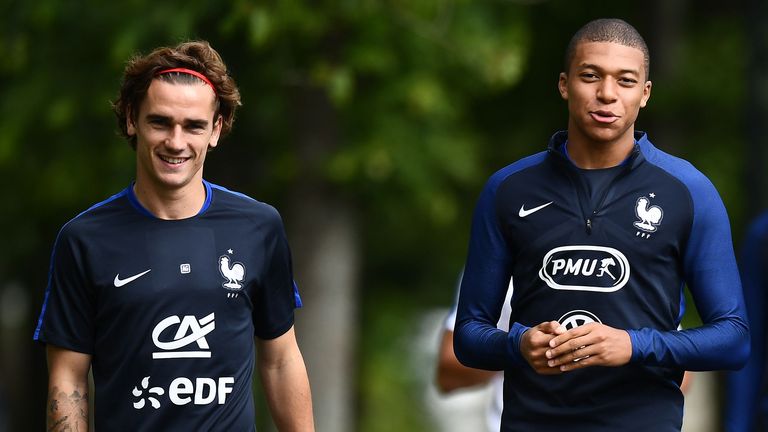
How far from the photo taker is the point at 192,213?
545 centimetres

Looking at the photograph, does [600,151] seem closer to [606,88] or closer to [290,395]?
[606,88]

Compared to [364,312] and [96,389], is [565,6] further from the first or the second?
[96,389]

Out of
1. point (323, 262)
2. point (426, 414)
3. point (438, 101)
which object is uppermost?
point (438, 101)

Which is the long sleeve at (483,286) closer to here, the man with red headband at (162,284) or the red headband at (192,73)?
the man with red headband at (162,284)

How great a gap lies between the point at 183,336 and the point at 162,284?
0.60 feet

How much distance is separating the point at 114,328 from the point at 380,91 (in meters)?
7.03

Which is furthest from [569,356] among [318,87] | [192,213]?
[318,87]

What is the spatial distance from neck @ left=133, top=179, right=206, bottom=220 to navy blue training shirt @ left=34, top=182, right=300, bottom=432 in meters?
0.02

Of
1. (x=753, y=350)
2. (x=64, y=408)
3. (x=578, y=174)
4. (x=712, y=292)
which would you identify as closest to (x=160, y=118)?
A: (x=64, y=408)

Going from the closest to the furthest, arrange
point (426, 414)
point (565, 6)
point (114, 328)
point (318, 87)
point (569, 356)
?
point (569, 356), point (114, 328), point (318, 87), point (565, 6), point (426, 414)

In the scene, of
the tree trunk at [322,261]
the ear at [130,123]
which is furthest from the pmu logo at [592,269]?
the tree trunk at [322,261]

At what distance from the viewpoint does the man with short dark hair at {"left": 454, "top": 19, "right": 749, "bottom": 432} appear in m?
5.00

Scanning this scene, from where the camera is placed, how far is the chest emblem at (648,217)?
16.5 feet

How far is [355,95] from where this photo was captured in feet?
39.7
